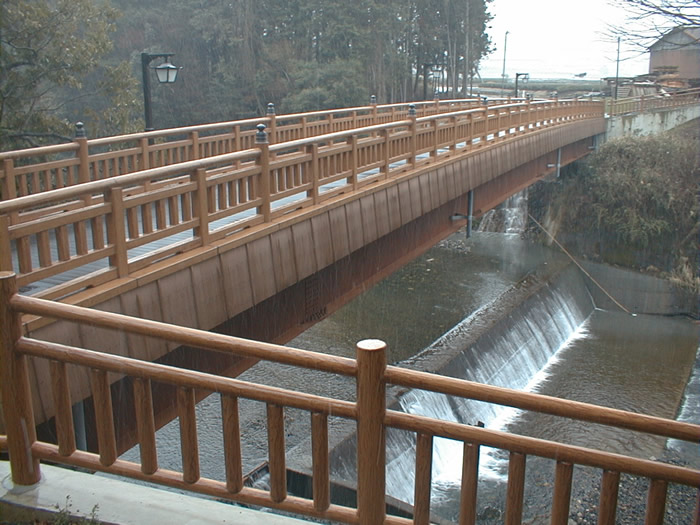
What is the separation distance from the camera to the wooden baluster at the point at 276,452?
10.9 ft

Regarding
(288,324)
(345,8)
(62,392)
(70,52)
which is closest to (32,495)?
(62,392)

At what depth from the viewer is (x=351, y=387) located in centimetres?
1359

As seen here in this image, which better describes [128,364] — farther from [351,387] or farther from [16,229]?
[351,387]

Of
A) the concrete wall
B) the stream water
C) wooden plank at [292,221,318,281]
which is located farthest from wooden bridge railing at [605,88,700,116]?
wooden plank at [292,221,318,281]

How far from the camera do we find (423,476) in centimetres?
322

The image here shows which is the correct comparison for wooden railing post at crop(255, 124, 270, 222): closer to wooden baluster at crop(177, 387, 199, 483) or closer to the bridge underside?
the bridge underside

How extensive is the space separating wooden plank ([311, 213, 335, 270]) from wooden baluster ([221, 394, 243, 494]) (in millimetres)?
5059

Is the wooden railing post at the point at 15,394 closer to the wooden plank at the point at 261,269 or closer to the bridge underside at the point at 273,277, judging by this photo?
the bridge underside at the point at 273,277

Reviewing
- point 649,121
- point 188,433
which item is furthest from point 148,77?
point 649,121

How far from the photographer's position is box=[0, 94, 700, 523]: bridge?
317 centimetres

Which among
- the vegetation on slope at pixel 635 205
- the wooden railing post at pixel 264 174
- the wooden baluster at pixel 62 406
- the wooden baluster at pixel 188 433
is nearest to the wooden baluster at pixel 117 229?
the wooden baluster at pixel 62 406

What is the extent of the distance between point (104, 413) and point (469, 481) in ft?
5.99

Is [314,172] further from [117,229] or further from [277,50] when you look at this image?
[277,50]

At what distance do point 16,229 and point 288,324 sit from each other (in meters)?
3.94
